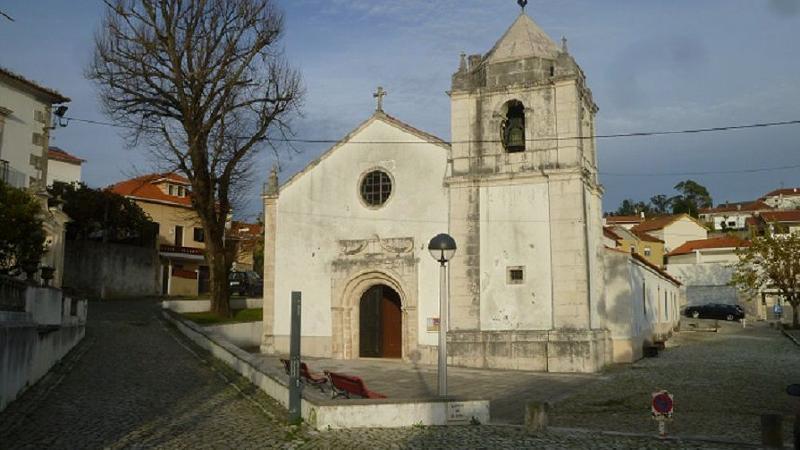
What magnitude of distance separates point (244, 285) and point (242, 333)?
16006 mm

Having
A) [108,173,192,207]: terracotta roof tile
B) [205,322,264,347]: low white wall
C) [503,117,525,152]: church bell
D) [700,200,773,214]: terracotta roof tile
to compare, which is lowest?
[205,322,264,347]: low white wall

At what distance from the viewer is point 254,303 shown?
34.3 meters

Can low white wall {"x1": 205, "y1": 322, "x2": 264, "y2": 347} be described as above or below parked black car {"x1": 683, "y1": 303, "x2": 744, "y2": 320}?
below

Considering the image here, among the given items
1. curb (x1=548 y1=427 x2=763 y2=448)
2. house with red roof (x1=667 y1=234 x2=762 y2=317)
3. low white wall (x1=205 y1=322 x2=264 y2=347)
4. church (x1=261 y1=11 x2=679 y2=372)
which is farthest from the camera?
house with red roof (x1=667 y1=234 x2=762 y2=317)

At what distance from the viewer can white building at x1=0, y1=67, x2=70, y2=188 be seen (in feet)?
81.3

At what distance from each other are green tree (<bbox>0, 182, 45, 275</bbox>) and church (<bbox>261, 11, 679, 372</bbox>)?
338 inches

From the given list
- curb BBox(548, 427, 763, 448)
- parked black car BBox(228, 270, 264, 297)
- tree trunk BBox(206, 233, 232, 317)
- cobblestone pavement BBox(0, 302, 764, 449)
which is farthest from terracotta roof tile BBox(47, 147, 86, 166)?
curb BBox(548, 427, 763, 448)

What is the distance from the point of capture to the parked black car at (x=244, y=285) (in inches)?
1628

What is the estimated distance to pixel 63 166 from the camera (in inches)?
1777

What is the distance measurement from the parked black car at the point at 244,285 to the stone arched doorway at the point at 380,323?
1912 centimetres

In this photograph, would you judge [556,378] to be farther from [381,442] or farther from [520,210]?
[381,442]

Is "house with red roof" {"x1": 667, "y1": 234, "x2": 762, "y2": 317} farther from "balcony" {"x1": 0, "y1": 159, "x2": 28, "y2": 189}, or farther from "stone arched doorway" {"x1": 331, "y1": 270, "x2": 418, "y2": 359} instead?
"balcony" {"x1": 0, "y1": 159, "x2": 28, "y2": 189}

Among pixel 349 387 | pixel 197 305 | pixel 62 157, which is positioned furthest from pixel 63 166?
pixel 349 387

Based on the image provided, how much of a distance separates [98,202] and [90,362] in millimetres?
24494
